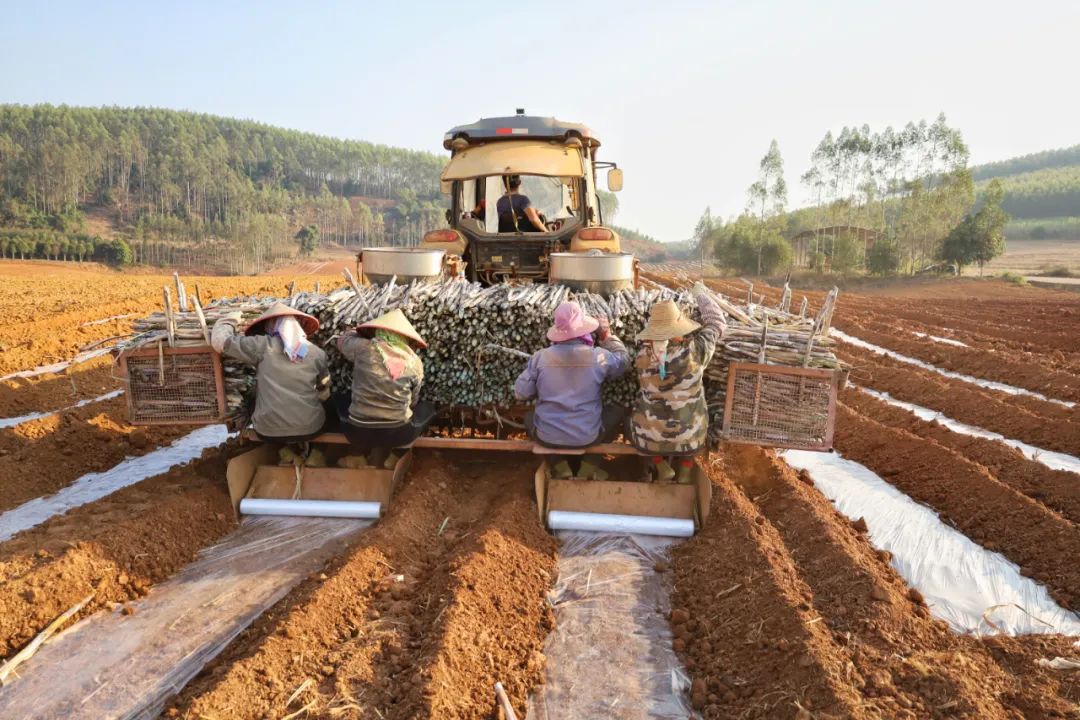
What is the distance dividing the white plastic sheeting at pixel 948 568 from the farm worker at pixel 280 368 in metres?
4.19

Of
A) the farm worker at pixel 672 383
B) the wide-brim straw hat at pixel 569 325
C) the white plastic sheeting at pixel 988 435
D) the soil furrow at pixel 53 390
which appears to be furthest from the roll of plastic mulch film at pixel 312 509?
the white plastic sheeting at pixel 988 435

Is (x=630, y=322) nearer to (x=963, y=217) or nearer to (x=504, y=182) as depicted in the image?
(x=504, y=182)

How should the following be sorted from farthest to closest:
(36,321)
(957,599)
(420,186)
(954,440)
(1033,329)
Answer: (420,186) → (1033,329) → (36,321) → (954,440) → (957,599)

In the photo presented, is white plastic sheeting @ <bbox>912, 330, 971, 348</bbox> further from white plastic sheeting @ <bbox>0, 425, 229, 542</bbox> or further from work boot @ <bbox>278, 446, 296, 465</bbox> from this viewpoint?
white plastic sheeting @ <bbox>0, 425, 229, 542</bbox>

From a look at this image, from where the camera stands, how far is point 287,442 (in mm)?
5203

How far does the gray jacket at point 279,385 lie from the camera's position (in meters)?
4.96

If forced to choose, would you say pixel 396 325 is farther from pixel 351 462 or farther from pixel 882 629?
pixel 882 629

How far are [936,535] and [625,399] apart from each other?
8.01ft

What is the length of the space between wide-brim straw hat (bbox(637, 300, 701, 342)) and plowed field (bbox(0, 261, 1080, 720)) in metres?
1.31

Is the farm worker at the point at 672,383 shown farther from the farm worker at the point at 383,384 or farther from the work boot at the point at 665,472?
the farm worker at the point at 383,384

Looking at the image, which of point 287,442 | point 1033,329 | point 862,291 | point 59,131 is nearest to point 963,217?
point 862,291

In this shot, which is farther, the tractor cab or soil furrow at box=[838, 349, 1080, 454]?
the tractor cab

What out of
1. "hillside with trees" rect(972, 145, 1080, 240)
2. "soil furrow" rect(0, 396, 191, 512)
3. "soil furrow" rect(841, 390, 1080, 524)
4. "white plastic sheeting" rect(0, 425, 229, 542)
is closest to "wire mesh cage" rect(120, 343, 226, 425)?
"white plastic sheeting" rect(0, 425, 229, 542)

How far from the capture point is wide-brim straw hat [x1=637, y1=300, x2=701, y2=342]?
4.79 metres
